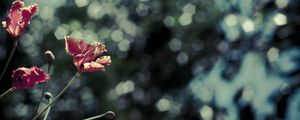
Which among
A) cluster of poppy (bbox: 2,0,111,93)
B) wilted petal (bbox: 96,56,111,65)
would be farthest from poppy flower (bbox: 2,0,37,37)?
wilted petal (bbox: 96,56,111,65)

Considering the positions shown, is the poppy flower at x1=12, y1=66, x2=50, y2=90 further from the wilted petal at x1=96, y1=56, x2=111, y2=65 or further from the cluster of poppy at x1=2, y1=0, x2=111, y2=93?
the wilted petal at x1=96, y1=56, x2=111, y2=65

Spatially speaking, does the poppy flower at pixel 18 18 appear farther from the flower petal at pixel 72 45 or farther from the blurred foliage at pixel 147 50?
the blurred foliage at pixel 147 50

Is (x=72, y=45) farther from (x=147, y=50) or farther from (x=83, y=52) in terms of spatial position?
(x=147, y=50)

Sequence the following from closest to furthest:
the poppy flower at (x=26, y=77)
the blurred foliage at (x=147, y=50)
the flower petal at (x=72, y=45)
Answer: the poppy flower at (x=26, y=77), the flower petal at (x=72, y=45), the blurred foliage at (x=147, y=50)

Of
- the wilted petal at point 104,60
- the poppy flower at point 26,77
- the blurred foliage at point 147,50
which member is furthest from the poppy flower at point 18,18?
the blurred foliage at point 147,50

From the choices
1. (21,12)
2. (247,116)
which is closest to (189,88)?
(247,116)

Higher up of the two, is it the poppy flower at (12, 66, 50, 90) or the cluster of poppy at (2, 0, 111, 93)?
the cluster of poppy at (2, 0, 111, 93)

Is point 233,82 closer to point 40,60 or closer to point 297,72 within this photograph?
point 297,72
